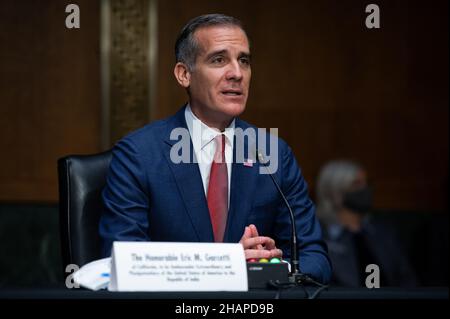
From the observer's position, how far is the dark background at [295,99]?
16.4ft

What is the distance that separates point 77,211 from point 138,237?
0.28 m

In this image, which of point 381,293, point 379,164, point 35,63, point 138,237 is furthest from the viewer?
point 379,164

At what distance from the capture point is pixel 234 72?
3.12 m

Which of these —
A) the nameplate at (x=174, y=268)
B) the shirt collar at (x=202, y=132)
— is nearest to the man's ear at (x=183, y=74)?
the shirt collar at (x=202, y=132)

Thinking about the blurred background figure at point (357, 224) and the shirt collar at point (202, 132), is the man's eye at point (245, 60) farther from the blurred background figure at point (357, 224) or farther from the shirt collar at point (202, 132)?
the blurred background figure at point (357, 224)

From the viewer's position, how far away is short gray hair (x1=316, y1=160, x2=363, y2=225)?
16.2ft

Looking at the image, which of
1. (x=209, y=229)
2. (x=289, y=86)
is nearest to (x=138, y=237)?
(x=209, y=229)

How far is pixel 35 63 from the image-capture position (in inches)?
198

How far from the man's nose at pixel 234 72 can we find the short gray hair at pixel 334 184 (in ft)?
6.35

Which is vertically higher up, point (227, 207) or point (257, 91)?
point (257, 91)

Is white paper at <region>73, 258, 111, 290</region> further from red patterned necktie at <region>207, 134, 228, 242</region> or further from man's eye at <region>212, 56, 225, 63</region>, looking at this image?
man's eye at <region>212, 56, 225, 63</region>

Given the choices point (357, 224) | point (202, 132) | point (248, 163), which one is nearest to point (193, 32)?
point (202, 132)

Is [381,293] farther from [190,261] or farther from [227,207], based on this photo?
[227,207]

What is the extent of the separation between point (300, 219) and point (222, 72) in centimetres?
58
